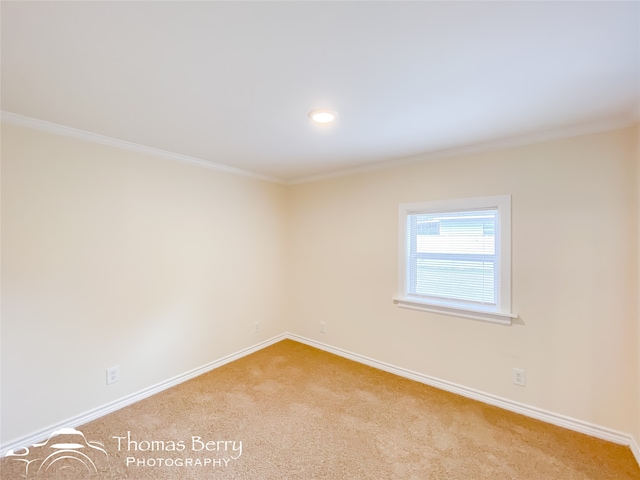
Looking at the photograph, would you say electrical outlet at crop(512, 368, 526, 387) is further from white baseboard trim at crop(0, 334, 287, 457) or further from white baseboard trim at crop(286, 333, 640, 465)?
white baseboard trim at crop(0, 334, 287, 457)

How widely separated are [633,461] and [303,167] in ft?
11.3

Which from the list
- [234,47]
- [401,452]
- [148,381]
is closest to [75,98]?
[234,47]

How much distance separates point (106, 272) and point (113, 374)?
848 millimetres

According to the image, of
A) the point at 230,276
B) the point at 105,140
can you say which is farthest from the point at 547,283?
the point at 105,140

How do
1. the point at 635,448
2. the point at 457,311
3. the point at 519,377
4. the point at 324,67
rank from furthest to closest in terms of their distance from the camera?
the point at 457,311, the point at 519,377, the point at 635,448, the point at 324,67

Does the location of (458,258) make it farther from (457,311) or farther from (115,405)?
(115,405)

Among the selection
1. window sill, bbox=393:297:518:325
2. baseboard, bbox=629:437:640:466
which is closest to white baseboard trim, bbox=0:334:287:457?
window sill, bbox=393:297:518:325

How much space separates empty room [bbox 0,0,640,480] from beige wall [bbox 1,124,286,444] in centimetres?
2

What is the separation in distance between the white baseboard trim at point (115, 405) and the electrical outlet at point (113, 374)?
6.8 inches

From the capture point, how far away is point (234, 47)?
4.04 feet

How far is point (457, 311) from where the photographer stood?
103 inches

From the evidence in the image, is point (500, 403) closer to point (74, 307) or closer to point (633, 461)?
point (633, 461)

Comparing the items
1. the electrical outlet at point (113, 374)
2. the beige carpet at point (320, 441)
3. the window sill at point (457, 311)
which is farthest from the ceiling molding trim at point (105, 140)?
the window sill at point (457, 311)

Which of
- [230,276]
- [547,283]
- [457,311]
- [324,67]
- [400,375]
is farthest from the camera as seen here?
[230,276]
